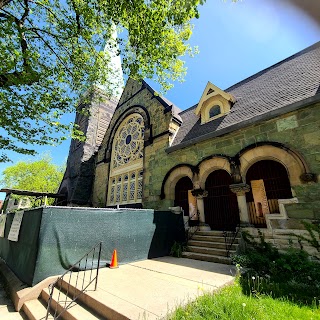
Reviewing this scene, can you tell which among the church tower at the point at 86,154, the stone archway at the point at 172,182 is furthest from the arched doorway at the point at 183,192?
the church tower at the point at 86,154

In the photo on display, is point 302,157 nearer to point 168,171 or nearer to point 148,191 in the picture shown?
point 168,171

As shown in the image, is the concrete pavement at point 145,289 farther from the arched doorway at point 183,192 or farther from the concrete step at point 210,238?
the arched doorway at point 183,192

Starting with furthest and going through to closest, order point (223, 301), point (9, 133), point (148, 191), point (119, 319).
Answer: point (148, 191), point (9, 133), point (223, 301), point (119, 319)

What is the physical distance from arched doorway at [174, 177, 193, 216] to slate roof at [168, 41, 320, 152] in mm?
1784

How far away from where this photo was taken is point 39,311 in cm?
413

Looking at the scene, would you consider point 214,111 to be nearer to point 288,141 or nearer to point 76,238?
point 288,141

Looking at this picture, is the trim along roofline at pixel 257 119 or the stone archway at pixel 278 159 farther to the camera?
the trim along roofline at pixel 257 119

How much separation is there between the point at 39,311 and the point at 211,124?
902 cm

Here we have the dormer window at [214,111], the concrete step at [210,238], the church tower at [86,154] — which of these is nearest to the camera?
the concrete step at [210,238]

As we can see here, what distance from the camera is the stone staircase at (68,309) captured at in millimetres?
3573

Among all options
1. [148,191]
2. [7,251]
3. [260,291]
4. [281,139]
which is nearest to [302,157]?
[281,139]

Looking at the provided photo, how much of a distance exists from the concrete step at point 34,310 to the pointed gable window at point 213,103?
367 inches

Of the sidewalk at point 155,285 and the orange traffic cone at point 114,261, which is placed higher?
the orange traffic cone at point 114,261

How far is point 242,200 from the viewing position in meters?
7.38
